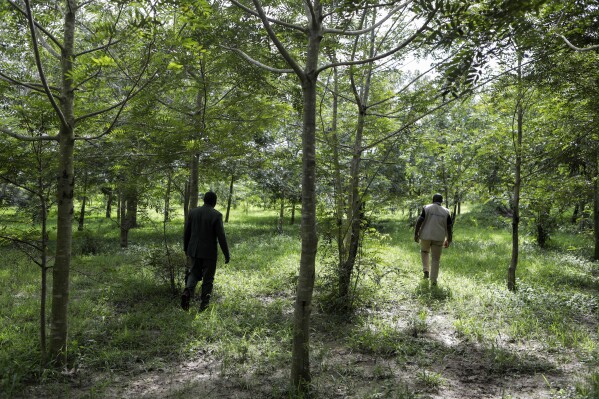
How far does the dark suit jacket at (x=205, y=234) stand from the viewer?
6.60 metres

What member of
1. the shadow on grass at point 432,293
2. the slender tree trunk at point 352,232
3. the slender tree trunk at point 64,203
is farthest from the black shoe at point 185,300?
the shadow on grass at point 432,293

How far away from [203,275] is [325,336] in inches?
90.4

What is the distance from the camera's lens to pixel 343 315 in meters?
6.38

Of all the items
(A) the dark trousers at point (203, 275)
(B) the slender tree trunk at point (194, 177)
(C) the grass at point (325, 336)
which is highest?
(B) the slender tree trunk at point (194, 177)

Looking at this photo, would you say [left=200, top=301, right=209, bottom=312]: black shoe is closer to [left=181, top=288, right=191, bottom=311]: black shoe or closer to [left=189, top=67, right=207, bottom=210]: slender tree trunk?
[left=181, top=288, right=191, bottom=311]: black shoe

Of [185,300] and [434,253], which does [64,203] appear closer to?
[185,300]

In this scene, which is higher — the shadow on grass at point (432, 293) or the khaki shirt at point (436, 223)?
the khaki shirt at point (436, 223)

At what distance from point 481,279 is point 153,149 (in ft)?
24.0

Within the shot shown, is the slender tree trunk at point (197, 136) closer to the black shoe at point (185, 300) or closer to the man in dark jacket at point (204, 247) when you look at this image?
the man in dark jacket at point (204, 247)

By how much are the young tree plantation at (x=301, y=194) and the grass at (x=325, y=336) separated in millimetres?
34

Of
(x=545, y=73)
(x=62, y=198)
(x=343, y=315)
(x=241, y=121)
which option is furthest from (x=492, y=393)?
(x=241, y=121)

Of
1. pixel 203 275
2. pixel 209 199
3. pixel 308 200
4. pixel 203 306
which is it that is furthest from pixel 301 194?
pixel 308 200

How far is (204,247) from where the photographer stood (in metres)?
6.61

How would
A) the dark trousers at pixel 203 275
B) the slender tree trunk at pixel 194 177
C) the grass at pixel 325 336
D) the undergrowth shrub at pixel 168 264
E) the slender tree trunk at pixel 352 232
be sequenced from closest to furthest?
the grass at pixel 325 336
the slender tree trunk at pixel 352 232
the dark trousers at pixel 203 275
the undergrowth shrub at pixel 168 264
the slender tree trunk at pixel 194 177
